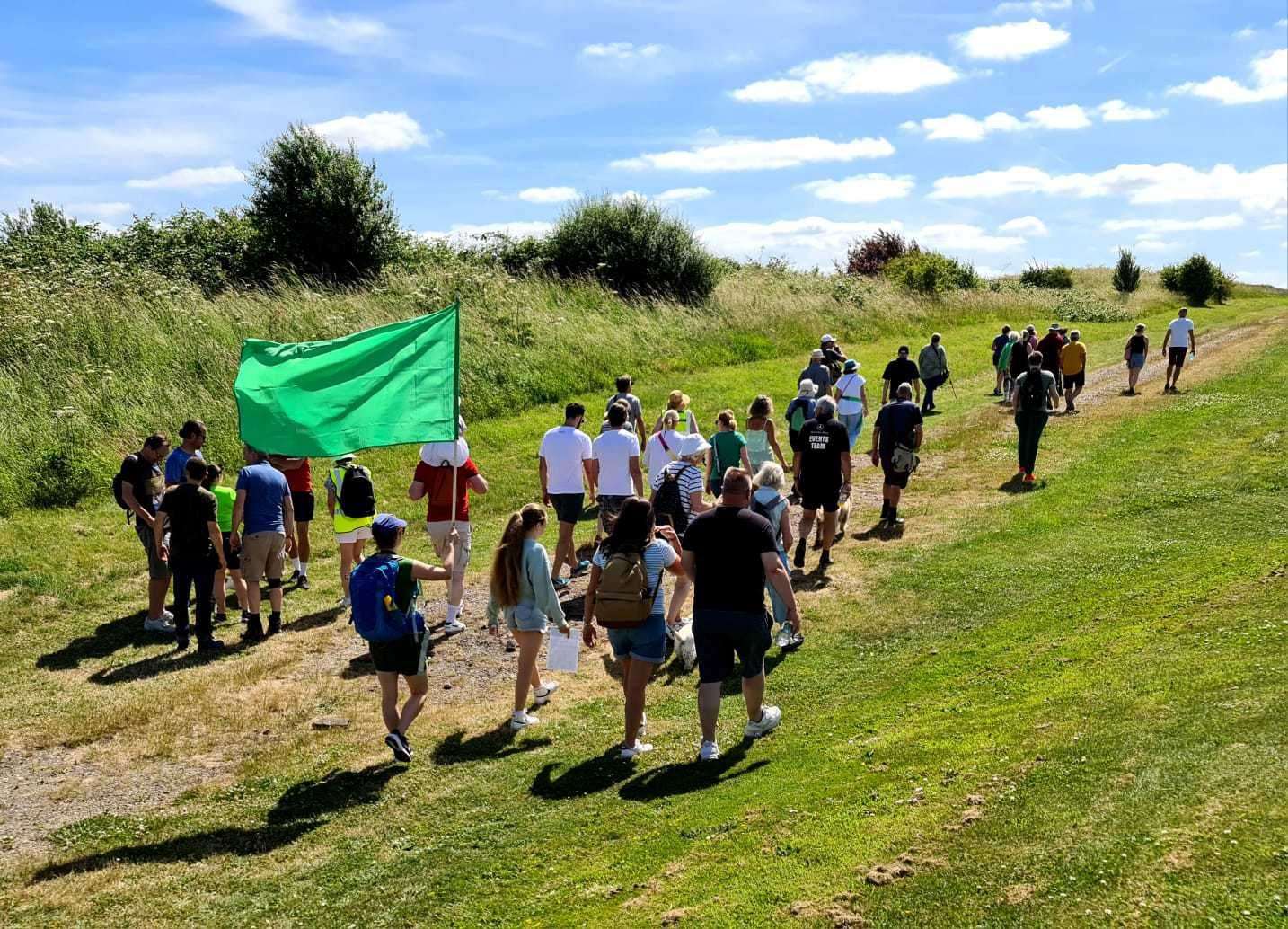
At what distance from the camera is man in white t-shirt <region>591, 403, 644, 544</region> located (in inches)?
463

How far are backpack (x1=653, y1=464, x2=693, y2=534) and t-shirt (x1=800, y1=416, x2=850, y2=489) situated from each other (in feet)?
7.75

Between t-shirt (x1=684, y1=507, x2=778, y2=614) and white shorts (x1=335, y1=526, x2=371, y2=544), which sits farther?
white shorts (x1=335, y1=526, x2=371, y2=544)

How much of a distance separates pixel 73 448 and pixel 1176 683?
52.5 feet

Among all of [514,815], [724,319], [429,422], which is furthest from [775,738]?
[724,319]

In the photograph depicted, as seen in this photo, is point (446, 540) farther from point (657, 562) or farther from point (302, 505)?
point (657, 562)

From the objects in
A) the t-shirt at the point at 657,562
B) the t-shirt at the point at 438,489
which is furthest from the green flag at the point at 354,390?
the t-shirt at the point at 657,562

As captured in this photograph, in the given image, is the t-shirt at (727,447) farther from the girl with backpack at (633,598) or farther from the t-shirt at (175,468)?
the t-shirt at (175,468)

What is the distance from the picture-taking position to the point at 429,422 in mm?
10000

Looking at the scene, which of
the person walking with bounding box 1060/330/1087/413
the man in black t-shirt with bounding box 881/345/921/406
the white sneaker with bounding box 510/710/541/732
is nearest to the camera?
the white sneaker with bounding box 510/710/541/732

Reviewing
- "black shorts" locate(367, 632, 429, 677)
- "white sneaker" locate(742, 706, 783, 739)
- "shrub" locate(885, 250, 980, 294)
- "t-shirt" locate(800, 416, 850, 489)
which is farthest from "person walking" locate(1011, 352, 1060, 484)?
"shrub" locate(885, 250, 980, 294)

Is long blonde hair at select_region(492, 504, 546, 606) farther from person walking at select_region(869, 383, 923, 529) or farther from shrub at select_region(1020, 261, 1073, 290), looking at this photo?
shrub at select_region(1020, 261, 1073, 290)

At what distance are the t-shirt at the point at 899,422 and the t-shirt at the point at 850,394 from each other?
1.89m

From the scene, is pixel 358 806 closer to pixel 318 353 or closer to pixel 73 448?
pixel 318 353

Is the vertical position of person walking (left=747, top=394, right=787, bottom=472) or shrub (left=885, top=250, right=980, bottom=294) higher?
shrub (left=885, top=250, right=980, bottom=294)
